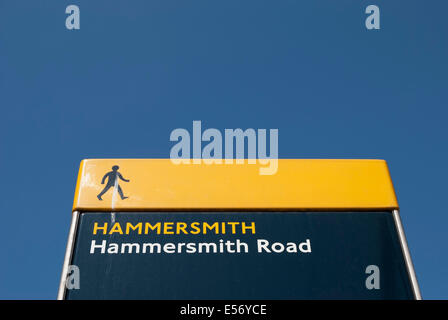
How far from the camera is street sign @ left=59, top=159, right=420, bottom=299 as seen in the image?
550 centimetres

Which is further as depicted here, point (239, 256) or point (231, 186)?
point (231, 186)

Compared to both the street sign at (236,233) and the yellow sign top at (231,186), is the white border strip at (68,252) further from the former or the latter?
the yellow sign top at (231,186)

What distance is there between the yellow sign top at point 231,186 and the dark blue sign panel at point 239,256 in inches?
5.2

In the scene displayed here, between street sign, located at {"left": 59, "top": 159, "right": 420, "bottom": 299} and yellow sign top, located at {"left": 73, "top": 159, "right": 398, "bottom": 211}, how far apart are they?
0.01 m

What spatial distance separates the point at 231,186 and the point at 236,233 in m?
0.69

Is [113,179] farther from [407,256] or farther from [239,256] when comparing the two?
[407,256]

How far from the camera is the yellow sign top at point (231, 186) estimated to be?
617 centimetres

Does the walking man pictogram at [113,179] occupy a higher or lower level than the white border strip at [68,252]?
higher

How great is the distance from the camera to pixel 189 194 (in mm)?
6277

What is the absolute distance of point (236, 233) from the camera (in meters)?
5.95

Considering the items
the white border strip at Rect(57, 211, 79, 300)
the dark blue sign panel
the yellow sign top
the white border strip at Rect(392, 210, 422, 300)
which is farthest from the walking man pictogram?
the white border strip at Rect(392, 210, 422, 300)

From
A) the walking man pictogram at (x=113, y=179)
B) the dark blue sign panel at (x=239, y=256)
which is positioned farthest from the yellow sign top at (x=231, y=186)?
the dark blue sign panel at (x=239, y=256)

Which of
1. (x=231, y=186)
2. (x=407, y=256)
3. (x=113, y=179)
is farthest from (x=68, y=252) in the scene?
(x=407, y=256)
